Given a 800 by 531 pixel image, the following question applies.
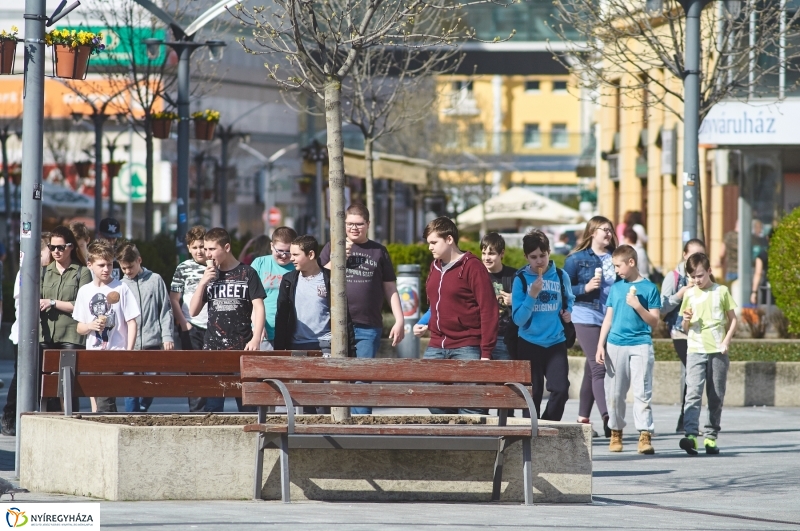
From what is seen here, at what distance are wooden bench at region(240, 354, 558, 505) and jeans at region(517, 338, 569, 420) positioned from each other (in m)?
2.18

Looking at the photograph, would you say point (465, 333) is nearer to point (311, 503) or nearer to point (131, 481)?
point (311, 503)

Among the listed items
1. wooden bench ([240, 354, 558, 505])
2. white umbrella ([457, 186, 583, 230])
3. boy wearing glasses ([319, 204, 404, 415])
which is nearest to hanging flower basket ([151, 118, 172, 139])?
boy wearing glasses ([319, 204, 404, 415])

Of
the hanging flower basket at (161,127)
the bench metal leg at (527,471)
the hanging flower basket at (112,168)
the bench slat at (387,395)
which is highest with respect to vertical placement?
the hanging flower basket at (112,168)

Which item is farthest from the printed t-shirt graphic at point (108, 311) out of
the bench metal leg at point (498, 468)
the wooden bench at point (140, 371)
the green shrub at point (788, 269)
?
the green shrub at point (788, 269)

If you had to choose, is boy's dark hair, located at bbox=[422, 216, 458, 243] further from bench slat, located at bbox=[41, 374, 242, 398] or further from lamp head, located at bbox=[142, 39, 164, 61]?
lamp head, located at bbox=[142, 39, 164, 61]

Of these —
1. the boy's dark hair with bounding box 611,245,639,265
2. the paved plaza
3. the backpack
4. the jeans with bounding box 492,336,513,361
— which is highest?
the boy's dark hair with bounding box 611,245,639,265

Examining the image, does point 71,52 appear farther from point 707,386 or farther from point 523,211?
point 523,211

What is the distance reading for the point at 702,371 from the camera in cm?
1144

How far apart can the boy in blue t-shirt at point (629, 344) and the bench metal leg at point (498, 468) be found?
10.0 feet

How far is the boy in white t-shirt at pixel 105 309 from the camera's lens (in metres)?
10.3

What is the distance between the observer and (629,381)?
1140 centimetres

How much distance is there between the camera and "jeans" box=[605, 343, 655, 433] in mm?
11164

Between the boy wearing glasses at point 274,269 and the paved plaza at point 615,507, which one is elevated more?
the boy wearing glasses at point 274,269

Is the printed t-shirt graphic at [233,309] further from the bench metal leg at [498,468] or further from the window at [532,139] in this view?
the window at [532,139]
